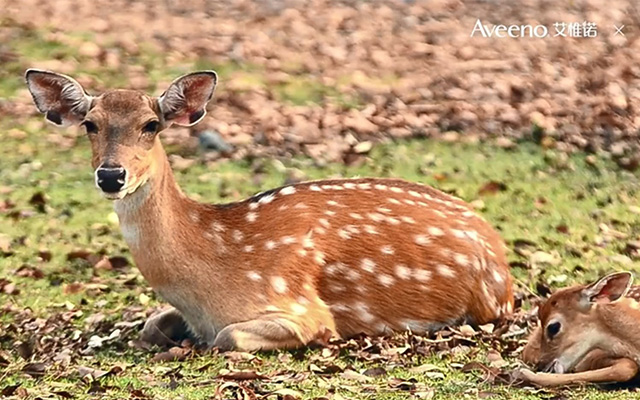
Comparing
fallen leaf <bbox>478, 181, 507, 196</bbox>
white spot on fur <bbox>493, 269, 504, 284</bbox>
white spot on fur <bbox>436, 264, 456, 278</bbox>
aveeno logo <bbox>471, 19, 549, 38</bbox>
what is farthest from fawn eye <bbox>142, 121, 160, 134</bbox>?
aveeno logo <bbox>471, 19, 549, 38</bbox>

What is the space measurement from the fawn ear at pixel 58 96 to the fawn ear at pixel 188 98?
0.47 meters

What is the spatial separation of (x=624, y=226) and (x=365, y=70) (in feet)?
20.3

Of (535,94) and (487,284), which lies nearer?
(487,284)

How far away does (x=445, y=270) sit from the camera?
27.2ft

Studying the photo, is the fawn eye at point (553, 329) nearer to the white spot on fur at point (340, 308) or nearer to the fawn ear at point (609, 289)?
the fawn ear at point (609, 289)

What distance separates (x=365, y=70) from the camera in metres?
16.8

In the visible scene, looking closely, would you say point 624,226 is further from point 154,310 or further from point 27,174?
point 27,174

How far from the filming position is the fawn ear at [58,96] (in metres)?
8.10

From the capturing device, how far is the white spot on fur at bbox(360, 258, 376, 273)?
816 centimetres

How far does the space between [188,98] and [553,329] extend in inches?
103

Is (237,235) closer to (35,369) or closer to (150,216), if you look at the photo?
(150,216)

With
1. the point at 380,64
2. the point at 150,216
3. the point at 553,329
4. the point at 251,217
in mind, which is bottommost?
the point at 380,64

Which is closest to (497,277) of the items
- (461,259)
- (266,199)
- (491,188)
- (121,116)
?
(461,259)

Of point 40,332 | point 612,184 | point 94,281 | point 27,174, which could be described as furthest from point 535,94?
point 40,332
